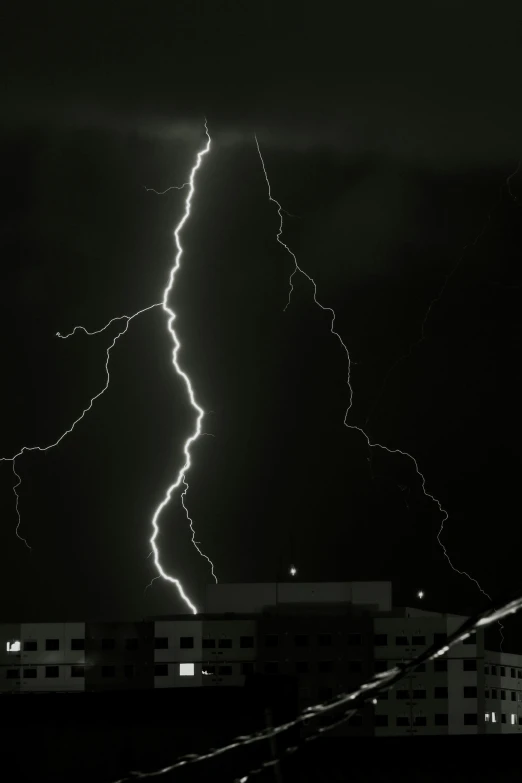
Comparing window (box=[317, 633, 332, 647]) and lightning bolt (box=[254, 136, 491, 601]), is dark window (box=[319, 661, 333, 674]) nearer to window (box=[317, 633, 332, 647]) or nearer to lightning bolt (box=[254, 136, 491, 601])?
window (box=[317, 633, 332, 647])

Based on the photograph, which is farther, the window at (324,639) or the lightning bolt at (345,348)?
the lightning bolt at (345,348)

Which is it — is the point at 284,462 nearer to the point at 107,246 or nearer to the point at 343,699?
the point at 107,246

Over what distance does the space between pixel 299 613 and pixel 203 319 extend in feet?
12.2

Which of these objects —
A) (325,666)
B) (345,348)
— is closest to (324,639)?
(325,666)

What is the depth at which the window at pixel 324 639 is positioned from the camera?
1295 cm

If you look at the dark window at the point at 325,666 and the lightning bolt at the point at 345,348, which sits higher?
the lightning bolt at the point at 345,348

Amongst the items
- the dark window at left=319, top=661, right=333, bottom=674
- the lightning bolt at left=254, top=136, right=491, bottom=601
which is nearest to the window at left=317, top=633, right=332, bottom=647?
the dark window at left=319, top=661, right=333, bottom=674

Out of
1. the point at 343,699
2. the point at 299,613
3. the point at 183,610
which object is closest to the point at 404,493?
the point at 299,613

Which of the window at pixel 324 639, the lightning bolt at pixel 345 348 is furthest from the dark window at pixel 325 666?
the lightning bolt at pixel 345 348

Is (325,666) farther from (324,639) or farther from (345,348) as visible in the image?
(345,348)

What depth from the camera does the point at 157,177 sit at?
12.8 metres

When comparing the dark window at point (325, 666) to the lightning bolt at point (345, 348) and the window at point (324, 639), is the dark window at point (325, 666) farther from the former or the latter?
the lightning bolt at point (345, 348)

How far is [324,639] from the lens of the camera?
511 inches

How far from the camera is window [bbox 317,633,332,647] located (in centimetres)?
1295
